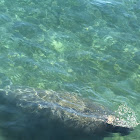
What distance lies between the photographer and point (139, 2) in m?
18.8

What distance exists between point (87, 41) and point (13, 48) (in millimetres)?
4383

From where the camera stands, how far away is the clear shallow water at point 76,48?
11273mm

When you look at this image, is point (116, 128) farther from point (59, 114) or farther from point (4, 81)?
point (4, 81)

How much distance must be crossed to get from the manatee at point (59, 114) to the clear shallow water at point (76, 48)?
567 mm

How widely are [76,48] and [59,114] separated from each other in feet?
17.6

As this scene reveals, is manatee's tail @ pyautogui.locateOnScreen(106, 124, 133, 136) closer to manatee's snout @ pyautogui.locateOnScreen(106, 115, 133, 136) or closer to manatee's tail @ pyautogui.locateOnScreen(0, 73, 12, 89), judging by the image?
manatee's snout @ pyautogui.locateOnScreen(106, 115, 133, 136)

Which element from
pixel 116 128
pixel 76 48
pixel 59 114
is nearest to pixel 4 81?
pixel 59 114

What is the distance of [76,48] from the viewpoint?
44.4 feet

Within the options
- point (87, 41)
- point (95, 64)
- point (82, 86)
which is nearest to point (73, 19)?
point (87, 41)

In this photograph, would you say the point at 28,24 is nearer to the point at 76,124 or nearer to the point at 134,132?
the point at 76,124

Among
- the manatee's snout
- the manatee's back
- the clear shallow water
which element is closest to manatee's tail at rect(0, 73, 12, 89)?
the clear shallow water

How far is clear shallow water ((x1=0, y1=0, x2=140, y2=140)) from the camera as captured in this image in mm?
11273

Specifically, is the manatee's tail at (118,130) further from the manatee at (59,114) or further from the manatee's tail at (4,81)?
the manatee's tail at (4,81)

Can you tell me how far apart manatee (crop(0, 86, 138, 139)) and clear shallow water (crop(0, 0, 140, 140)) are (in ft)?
1.86
